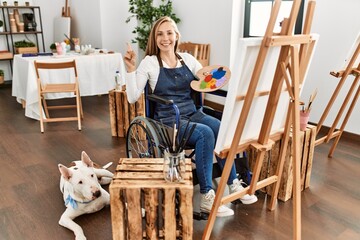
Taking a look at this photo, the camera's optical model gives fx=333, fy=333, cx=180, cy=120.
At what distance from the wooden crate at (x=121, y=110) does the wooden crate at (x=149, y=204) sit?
1.77 meters

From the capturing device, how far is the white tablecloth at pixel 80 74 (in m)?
3.96

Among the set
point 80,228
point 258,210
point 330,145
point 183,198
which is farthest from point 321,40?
point 80,228

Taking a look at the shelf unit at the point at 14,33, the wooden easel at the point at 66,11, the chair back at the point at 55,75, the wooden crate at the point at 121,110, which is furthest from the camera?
the wooden easel at the point at 66,11

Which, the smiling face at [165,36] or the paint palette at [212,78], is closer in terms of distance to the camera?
the paint palette at [212,78]

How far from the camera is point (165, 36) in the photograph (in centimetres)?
222

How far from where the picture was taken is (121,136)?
138 inches

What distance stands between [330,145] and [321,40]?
1.09 m

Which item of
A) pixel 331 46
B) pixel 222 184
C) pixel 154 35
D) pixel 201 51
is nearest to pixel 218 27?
pixel 201 51

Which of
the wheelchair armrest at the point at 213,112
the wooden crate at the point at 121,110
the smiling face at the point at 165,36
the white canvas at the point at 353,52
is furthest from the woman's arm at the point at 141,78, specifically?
the white canvas at the point at 353,52

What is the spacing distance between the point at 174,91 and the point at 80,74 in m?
2.55

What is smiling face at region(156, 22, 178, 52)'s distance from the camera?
2.22 metres

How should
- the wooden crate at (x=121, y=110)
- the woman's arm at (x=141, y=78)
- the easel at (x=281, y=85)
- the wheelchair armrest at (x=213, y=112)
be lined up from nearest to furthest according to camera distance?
the easel at (x=281, y=85), the woman's arm at (x=141, y=78), the wheelchair armrest at (x=213, y=112), the wooden crate at (x=121, y=110)

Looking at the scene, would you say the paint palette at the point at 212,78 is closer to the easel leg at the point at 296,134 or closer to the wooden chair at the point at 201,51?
the easel leg at the point at 296,134

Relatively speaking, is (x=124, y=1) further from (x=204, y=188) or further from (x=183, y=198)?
(x=183, y=198)
